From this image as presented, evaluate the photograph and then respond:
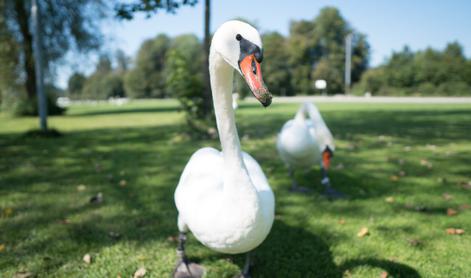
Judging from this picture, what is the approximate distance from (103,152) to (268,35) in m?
63.8

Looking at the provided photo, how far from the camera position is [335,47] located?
197ft

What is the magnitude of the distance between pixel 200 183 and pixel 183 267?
0.91m

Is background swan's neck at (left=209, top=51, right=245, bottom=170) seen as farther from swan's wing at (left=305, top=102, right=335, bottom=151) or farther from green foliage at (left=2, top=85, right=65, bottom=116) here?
green foliage at (left=2, top=85, right=65, bottom=116)

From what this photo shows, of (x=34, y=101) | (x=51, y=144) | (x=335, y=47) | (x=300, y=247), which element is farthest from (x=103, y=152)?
(x=335, y=47)

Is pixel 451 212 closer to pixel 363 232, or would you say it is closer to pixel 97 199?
pixel 363 232

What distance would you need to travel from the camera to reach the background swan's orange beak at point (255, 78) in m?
1.59

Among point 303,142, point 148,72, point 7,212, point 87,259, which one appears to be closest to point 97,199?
point 7,212

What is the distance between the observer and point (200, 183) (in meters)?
2.38

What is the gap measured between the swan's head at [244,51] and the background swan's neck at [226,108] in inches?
5.4

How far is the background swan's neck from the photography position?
1964 mm

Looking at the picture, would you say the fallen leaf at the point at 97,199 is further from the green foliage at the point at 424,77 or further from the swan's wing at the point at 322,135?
the green foliage at the point at 424,77

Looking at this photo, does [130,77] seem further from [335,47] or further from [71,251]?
[71,251]

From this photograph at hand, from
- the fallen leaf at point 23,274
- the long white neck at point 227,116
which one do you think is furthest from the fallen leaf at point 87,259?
the long white neck at point 227,116

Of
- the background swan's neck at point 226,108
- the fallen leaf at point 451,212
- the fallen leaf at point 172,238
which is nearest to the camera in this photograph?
the background swan's neck at point 226,108
